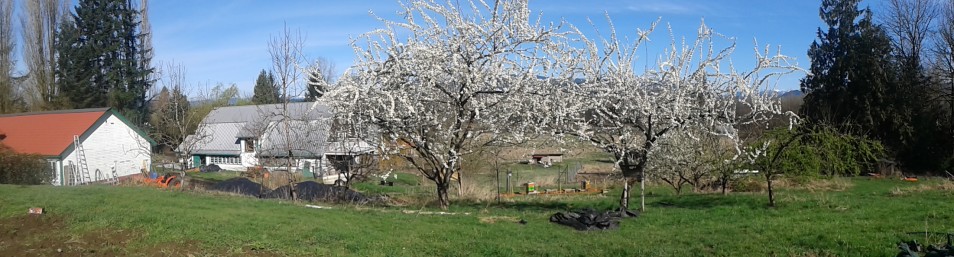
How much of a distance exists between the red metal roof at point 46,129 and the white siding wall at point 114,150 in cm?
63

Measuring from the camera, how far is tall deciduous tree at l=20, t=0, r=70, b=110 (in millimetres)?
38688

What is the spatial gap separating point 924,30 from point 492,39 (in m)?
31.6

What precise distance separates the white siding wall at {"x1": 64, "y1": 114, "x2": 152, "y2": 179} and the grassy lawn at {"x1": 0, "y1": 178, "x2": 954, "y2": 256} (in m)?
21.2

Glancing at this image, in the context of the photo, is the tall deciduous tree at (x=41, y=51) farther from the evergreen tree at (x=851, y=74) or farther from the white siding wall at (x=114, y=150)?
the evergreen tree at (x=851, y=74)

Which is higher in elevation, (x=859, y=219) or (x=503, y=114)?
(x=503, y=114)

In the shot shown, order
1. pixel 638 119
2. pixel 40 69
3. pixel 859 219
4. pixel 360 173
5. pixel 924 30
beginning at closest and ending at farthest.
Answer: pixel 859 219, pixel 638 119, pixel 360 173, pixel 924 30, pixel 40 69

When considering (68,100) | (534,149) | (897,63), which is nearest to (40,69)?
(68,100)

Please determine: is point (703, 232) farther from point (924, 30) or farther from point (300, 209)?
point (924, 30)

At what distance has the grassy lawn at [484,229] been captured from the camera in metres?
6.79

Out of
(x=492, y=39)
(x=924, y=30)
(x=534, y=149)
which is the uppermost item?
(x=924, y=30)

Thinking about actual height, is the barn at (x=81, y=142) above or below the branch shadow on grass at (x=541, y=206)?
above

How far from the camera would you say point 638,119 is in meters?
11.4

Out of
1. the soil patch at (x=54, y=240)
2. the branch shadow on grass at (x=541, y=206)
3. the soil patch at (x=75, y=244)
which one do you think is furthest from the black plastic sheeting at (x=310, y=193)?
the soil patch at (x=75, y=244)

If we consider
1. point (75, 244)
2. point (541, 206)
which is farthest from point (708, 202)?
point (75, 244)
